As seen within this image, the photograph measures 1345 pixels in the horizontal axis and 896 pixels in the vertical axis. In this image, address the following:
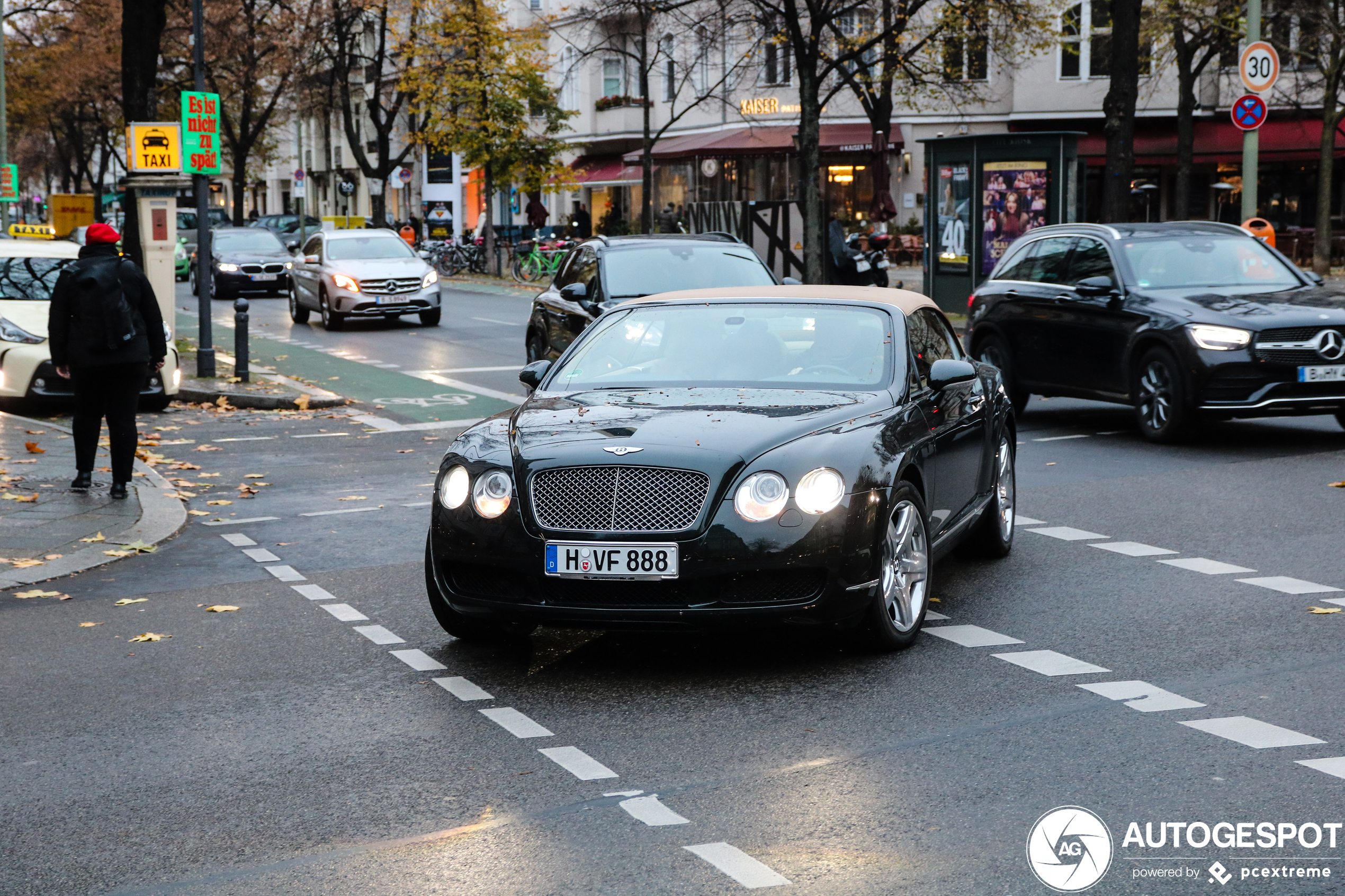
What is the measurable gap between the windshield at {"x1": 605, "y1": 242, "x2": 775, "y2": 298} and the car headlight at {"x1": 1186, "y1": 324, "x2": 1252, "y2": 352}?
4283 millimetres

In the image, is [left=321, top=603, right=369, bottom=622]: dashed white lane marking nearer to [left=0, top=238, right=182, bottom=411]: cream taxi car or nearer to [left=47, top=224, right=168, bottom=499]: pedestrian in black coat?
[left=47, top=224, right=168, bottom=499]: pedestrian in black coat

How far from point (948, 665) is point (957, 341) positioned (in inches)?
107

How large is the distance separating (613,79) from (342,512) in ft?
177

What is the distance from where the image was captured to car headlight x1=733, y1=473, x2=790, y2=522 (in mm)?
6219

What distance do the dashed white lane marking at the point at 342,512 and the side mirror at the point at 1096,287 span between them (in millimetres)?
6287

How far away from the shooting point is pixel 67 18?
58.2 meters

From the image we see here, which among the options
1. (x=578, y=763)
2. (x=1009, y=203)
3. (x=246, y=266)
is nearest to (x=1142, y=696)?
(x=578, y=763)

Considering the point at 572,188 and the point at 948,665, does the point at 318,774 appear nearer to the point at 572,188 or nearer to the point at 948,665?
the point at 948,665

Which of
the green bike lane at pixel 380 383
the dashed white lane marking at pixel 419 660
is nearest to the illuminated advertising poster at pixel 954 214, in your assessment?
the green bike lane at pixel 380 383

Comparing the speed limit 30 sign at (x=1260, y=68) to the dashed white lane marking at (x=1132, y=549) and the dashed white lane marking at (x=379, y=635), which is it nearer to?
the dashed white lane marking at (x=1132, y=549)

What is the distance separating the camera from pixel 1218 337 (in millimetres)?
12789

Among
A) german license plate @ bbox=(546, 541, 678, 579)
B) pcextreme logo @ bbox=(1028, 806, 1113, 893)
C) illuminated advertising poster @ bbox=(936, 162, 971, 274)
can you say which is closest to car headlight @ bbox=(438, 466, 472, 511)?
german license plate @ bbox=(546, 541, 678, 579)

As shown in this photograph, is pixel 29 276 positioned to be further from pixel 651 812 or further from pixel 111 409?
pixel 651 812

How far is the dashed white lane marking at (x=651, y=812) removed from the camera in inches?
185
